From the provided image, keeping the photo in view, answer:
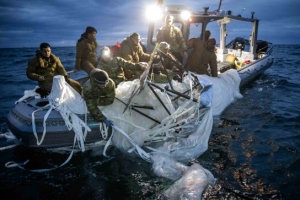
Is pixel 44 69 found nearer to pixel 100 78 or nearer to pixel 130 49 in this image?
pixel 100 78

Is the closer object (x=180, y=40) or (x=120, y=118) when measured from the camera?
(x=120, y=118)

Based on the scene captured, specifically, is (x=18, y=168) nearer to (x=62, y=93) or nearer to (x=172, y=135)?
(x=62, y=93)

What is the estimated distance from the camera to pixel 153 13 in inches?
321

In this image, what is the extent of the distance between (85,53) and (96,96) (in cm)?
215

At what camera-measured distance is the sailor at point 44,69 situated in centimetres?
510

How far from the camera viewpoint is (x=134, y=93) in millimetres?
4449

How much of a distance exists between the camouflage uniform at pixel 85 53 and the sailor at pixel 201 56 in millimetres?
3263

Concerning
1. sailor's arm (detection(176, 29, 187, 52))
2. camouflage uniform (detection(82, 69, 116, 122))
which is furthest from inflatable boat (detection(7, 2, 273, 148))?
sailor's arm (detection(176, 29, 187, 52))

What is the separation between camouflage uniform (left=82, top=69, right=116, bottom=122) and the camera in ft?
14.3

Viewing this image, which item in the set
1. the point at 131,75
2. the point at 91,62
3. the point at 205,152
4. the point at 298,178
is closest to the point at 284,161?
the point at 298,178

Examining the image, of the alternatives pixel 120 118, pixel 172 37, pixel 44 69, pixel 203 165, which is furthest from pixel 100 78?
pixel 172 37

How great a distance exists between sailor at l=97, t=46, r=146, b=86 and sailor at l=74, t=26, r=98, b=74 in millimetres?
1073

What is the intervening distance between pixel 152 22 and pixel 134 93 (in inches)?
187

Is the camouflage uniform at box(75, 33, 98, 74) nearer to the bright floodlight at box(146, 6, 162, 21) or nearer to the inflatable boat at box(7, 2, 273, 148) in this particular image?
the inflatable boat at box(7, 2, 273, 148)
